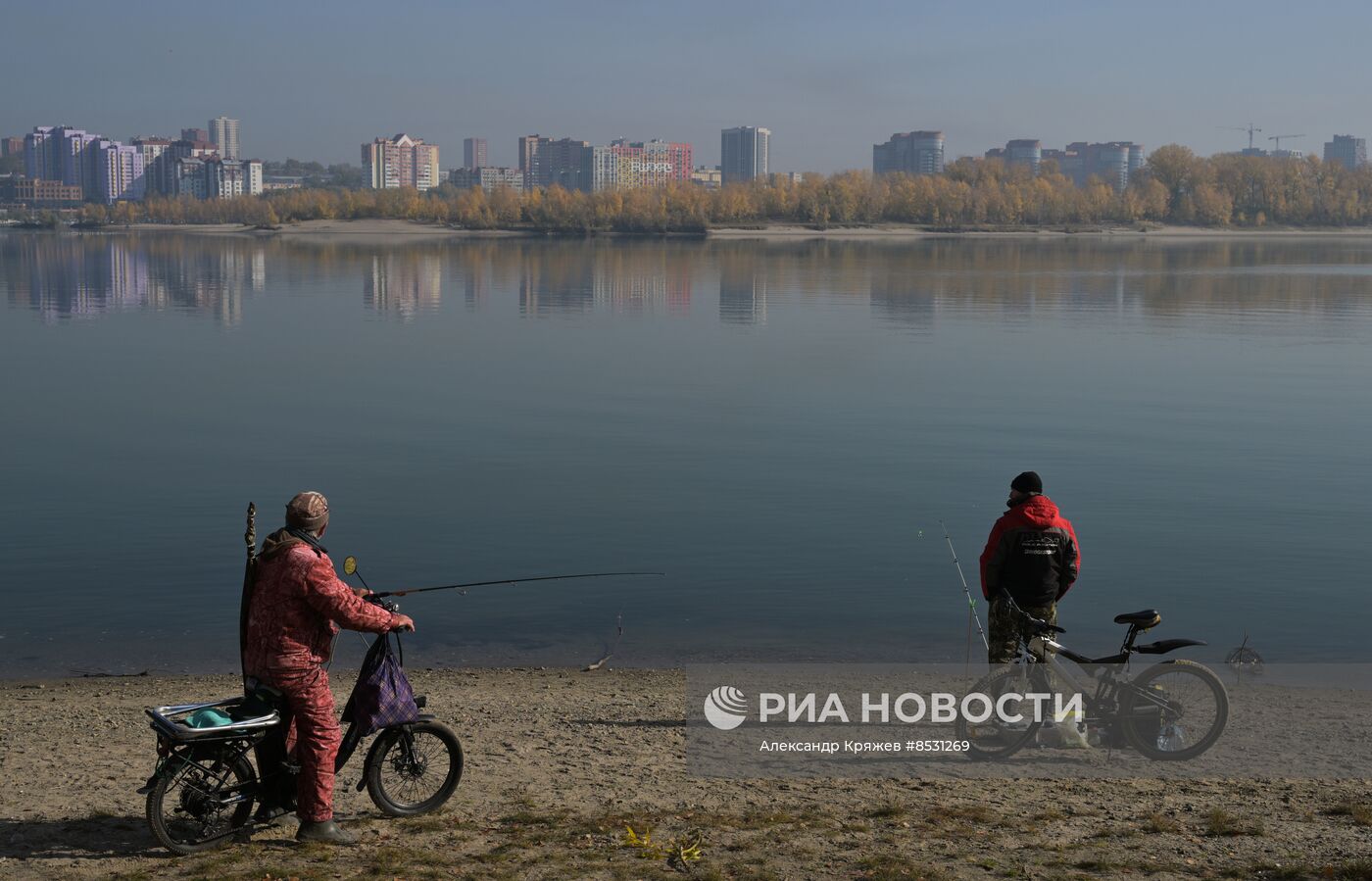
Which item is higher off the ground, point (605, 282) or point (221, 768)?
point (605, 282)

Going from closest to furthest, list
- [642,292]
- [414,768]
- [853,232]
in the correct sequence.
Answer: [414,768], [642,292], [853,232]

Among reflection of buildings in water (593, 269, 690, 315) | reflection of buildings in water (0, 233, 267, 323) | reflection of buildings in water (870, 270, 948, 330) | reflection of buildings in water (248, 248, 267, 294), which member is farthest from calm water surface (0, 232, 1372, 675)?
reflection of buildings in water (248, 248, 267, 294)

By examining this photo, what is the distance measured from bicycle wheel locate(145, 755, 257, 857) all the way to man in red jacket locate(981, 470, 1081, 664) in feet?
13.1

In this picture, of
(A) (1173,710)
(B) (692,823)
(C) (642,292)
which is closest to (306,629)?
(B) (692,823)

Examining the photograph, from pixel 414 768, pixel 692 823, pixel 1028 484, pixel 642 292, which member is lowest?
pixel 692 823

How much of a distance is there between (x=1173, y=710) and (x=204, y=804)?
5005mm

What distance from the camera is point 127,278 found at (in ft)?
Result: 238

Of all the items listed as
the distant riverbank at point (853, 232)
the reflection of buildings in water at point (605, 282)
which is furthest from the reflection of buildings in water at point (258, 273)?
the distant riverbank at point (853, 232)

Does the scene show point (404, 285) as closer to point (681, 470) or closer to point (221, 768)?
point (681, 470)

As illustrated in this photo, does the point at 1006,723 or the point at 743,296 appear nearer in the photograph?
the point at 1006,723

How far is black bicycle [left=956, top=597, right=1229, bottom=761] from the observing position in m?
7.89

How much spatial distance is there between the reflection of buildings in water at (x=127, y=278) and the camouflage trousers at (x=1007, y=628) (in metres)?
42.1

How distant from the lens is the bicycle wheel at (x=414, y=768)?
22.8 ft

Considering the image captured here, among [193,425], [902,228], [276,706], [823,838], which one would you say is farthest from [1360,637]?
[902,228]
